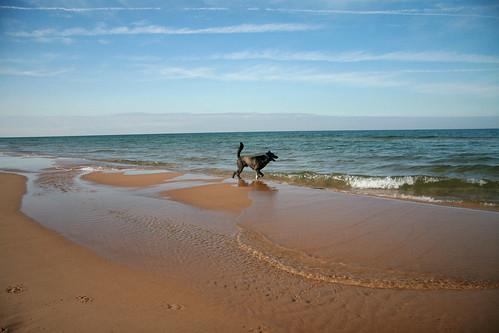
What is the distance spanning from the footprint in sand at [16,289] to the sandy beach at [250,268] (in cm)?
1

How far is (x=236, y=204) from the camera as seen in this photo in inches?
324

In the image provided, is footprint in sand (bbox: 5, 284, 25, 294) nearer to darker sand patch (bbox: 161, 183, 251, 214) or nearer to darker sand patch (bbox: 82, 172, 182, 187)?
darker sand patch (bbox: 161, 183, 251, 214)

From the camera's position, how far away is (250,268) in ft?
13.5

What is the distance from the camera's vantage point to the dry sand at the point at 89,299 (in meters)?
2.85

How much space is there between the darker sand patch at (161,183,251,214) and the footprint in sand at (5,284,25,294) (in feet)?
14.6

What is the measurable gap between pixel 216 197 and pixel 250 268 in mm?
5135

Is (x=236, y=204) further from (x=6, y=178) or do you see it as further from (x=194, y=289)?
(x=6, y=178)

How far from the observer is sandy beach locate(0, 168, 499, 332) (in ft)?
9.76

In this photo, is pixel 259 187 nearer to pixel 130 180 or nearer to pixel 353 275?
pixel 130 180

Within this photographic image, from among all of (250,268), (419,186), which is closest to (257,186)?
(419,186)

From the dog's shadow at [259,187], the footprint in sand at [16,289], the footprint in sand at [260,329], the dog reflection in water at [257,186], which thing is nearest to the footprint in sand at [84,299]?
the footprint in sand at [16,289]

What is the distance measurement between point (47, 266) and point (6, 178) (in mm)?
11750

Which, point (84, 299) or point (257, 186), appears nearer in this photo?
point (84, 299)

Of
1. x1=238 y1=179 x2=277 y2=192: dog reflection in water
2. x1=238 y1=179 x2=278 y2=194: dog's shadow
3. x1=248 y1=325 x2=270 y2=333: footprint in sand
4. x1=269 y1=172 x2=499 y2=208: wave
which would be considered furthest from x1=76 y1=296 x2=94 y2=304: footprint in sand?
x1=269 y1=172 x2=499 y2=208: wave
